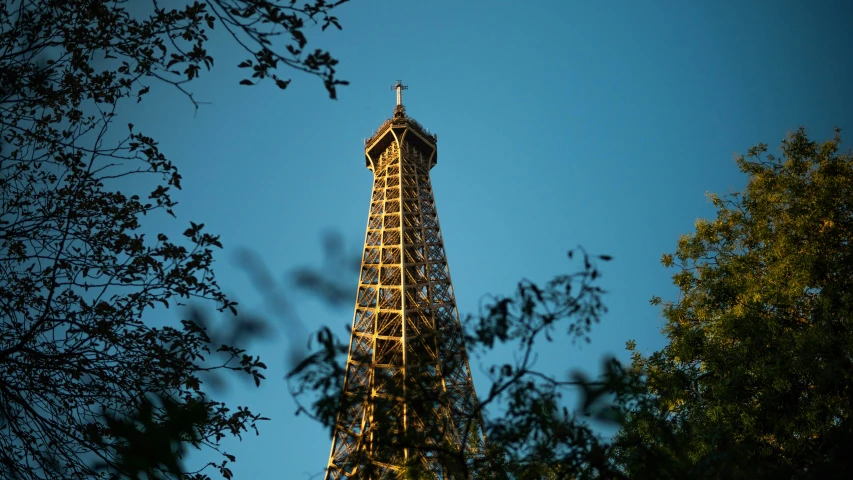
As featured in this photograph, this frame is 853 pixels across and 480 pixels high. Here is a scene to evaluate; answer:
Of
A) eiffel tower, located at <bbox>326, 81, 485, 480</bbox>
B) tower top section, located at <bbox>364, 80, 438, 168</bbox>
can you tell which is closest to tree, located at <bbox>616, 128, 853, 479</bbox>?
eiffel tower, located at <bbox>326, 81, 485, 480</bbox>

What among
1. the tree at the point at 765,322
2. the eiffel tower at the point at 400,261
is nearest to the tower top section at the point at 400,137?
the eiffel tower at the point at 400,261

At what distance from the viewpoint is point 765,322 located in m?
9.87

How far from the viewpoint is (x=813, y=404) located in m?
8.58

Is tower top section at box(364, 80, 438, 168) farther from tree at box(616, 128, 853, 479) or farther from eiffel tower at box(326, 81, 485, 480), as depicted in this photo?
tree at box(616, 128, 853, 479)

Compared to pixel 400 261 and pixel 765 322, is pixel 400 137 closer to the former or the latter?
pixel 400 261

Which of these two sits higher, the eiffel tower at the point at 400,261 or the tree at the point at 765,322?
the eiffel tower at the point at 400,261

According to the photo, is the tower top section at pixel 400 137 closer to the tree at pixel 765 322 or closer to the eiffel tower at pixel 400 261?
the eiffel tower at pixel 400 261

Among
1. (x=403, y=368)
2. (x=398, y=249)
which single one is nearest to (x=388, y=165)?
(x=398, y=249)

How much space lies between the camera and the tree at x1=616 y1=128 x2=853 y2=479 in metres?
8.70

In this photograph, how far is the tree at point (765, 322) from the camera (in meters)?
8.70

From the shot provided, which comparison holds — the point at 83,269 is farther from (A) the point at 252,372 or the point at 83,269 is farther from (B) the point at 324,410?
(B) the point at 324,410

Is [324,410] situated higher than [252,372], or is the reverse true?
[252,372]

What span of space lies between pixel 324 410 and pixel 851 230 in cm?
1055

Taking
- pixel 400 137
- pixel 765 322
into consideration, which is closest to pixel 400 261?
pixel 400 137
